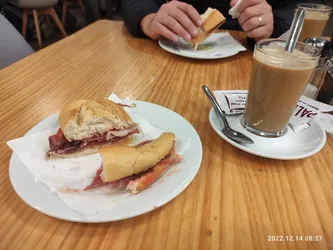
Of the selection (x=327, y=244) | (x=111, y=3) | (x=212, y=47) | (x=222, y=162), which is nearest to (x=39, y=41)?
(x=111, y=3)

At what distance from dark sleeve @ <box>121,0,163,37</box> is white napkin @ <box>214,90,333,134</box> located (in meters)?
0.71

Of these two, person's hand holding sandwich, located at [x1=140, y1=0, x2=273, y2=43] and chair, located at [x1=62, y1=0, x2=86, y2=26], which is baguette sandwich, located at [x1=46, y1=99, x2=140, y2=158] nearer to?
person's hand holding sandwich, located at [x1=140, y1=0, x2=273, y2=43]

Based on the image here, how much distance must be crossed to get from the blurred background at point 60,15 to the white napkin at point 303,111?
3.12 meters

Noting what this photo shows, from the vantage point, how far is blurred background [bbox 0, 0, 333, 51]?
11.1 feet

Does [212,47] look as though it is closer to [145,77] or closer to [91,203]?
[145,77]

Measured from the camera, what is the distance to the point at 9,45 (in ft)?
3.61

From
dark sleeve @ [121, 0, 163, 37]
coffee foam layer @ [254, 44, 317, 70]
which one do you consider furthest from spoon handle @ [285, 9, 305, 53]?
dark sleeve @ [121, 0, 163, 37]

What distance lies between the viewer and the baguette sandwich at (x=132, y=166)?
1.54 feet

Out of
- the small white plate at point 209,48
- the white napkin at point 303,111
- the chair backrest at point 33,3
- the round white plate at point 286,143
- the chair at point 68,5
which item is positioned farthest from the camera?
the chair at point 68,5

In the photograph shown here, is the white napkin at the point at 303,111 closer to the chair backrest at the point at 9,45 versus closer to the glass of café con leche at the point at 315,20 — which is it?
the glass of café con leche at the point at 315,20

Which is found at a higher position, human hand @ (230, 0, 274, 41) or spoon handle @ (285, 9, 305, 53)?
spoon handle @ (285, 9, 305, 53)

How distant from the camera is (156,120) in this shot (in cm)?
67

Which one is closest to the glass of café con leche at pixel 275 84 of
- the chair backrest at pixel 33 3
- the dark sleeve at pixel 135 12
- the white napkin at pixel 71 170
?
the white napkin at pixel 71 170

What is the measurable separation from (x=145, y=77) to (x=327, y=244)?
0.74 m
